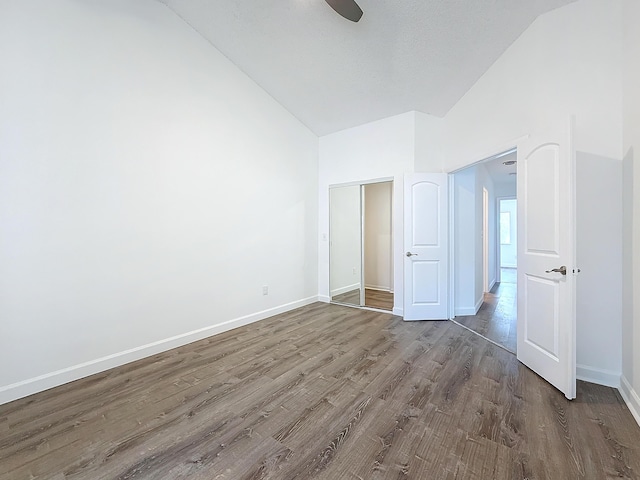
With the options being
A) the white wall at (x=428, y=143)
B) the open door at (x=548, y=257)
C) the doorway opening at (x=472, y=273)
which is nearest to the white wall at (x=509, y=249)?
the doorway opening at (x=472, y=273)

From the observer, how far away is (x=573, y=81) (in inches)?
89.5

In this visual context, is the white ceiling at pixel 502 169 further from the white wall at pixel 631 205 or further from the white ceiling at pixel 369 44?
the white wall at pixel 631 205

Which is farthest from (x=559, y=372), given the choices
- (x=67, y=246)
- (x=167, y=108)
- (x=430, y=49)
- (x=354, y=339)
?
(x=167, y=108)

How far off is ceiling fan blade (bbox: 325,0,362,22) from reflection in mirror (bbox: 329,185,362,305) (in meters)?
2.79

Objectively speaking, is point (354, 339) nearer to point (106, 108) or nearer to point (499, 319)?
point (499, 319)

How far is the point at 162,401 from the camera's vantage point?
80.4 inches

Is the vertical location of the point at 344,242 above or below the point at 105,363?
above

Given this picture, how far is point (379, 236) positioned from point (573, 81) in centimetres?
382

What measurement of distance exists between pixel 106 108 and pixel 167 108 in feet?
1.83

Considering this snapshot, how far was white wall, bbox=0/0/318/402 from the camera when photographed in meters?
2.10

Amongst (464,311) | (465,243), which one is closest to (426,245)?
(465,243)

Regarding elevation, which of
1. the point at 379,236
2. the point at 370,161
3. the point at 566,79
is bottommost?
the point at 379,236

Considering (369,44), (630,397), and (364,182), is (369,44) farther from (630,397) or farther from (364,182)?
(630,397)

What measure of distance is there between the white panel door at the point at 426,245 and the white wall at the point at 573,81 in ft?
3.34
